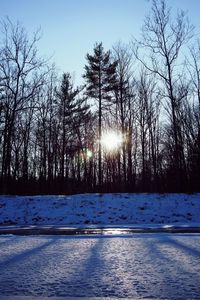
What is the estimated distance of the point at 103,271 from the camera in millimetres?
3510

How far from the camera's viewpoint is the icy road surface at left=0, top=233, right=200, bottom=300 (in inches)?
110

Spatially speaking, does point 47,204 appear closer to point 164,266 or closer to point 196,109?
point 164,266

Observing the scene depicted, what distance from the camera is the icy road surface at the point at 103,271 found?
2807mm

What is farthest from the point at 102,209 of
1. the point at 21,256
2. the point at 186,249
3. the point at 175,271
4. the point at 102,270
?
the point at 175,271

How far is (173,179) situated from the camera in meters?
26.6

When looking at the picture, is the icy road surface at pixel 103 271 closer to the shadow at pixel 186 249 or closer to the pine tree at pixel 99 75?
the shadow at pixel 186 249

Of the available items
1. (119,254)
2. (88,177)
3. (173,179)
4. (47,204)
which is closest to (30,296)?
(119,254)

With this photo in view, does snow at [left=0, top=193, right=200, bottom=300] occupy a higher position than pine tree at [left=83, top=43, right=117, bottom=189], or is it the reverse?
pine tree at [left=83, top=43, right=117, bottom=189]

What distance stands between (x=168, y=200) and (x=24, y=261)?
50.4ft

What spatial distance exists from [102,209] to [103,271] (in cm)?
1440

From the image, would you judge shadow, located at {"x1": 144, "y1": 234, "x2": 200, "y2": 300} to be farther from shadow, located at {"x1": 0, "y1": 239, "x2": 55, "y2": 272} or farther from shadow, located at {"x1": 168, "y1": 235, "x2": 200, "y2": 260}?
shadow, located at {"x1": 0, "y1": 239, "x2": 55, "y2": 272}

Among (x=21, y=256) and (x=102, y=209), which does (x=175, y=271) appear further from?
(x=102, y=209)

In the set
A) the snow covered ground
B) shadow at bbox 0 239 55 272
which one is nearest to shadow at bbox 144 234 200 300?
shadow at bbox 0 239 55 272

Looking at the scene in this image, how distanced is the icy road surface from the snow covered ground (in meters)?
11.4
